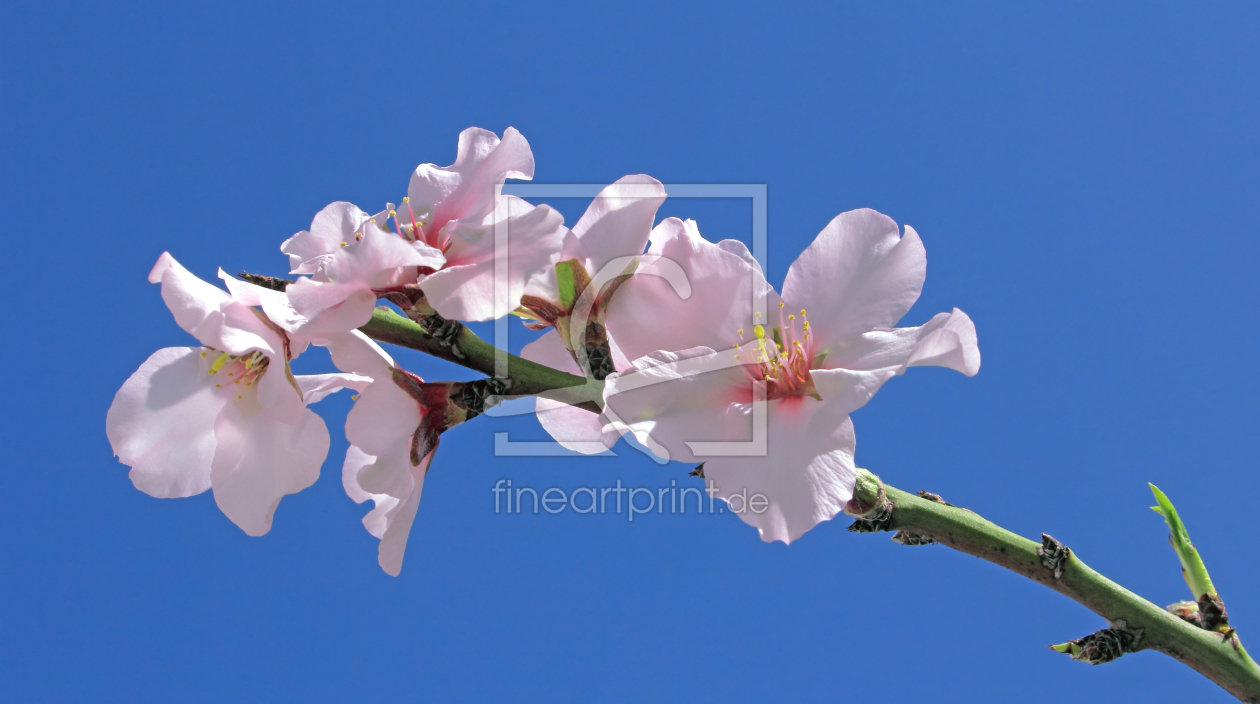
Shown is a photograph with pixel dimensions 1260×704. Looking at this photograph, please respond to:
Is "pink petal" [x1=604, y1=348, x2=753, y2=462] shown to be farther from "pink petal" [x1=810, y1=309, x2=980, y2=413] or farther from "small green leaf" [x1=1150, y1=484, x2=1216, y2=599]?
"small green leaf" [x1=1150, y1=484, x2=1216, y2=599]

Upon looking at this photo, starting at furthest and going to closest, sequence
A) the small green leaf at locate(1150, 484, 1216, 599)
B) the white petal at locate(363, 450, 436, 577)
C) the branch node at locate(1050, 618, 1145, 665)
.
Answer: the small green leaf at locate(1150, 484, 1216, 599) → the branch node at locate(1050, 618, 1145, 665) → the white petal at locate(363, 450, 436, 577)

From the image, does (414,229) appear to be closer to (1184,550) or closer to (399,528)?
(399,528)

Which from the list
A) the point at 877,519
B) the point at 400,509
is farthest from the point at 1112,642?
the point at 400,509

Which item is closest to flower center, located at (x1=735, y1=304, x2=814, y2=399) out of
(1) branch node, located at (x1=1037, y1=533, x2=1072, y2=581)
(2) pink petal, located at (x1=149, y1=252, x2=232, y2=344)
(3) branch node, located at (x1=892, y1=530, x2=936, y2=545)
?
(3) branch node, located at (x1=892, y1=530, x2=936, y2=545)

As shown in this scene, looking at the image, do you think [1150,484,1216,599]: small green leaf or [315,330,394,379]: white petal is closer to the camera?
[315,330,394,379]: white petal

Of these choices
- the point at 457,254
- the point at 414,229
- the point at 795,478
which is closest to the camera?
the point at 795,478

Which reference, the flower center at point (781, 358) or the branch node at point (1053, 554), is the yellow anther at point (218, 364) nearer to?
the flower center at point (781, 358)
